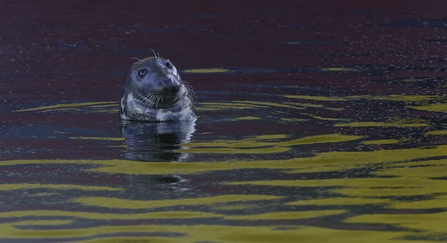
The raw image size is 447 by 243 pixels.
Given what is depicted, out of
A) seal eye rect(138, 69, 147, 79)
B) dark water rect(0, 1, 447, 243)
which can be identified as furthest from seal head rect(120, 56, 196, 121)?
dark water rect(0, 1, 447, 243)

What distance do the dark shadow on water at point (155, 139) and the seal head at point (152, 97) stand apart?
9 centimetres

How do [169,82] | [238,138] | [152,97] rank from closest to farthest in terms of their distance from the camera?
[238,138], [169,82], [152,97]

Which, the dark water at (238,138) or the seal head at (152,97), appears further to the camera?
the seal head at (152,97)

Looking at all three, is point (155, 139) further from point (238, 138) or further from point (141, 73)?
point (141, 73)

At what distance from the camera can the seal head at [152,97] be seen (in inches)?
343

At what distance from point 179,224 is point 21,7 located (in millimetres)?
14258

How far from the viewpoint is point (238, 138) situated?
799cm

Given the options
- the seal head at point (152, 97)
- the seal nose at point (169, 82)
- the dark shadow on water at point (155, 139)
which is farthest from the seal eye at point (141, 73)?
the dark shadow on water at point (155, 139)

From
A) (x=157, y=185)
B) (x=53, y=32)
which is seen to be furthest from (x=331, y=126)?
(x=53, y=32)

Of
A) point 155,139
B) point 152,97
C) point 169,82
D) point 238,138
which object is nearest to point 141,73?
point 152,97

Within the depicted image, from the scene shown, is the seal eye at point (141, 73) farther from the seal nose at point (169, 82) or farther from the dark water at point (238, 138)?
the dark water at point (238, 138)

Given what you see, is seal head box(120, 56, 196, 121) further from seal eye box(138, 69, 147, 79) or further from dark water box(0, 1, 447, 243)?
dark water box(0, 1, 447, 243)

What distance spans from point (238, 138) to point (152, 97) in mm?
1122

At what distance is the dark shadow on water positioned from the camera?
7480 millimetres
